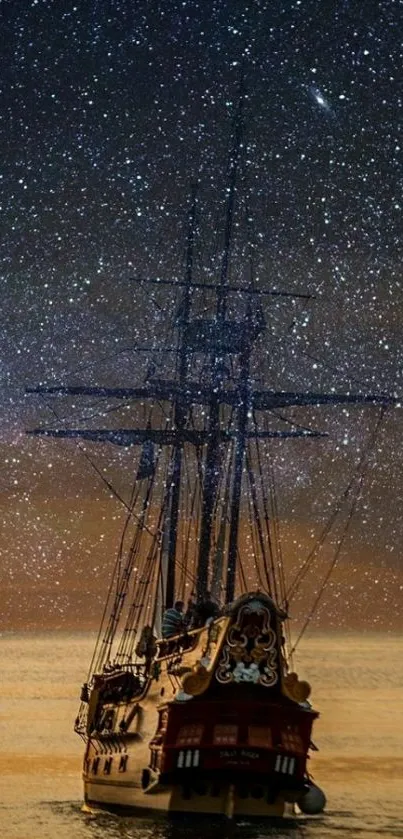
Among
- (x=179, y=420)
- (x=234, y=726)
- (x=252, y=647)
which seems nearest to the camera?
(x=252, y=647)

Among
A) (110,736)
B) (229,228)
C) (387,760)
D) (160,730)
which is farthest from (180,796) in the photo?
(387,760)

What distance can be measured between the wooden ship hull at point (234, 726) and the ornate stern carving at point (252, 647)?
0.07 feet

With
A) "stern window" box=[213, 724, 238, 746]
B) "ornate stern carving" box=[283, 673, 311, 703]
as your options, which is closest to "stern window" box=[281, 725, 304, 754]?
"ornate stern carving" box=[283, 673, 311, 703]

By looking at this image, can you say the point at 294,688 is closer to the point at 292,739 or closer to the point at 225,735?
the point at 292,739

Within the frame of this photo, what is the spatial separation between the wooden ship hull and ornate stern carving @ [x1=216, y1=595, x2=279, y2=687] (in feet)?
0.07

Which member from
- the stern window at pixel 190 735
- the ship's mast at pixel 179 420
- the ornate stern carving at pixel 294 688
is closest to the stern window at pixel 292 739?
the ornate stern carving at pixel 294 688

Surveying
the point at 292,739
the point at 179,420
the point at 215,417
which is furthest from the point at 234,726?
the point at 179,420

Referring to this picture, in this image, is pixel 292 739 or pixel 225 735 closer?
pixel 225 735

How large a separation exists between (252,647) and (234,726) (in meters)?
1.90

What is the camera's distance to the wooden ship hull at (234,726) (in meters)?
31.2

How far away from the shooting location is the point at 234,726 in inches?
1246

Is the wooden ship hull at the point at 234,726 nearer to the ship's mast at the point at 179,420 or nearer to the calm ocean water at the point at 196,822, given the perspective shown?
the calm ocean water at the point at 196,822

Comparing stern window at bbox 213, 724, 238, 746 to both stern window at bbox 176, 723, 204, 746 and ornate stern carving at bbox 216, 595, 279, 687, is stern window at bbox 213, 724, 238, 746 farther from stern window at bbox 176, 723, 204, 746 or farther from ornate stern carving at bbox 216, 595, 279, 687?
ornate stern carving at bbox 216, 595, 279, 687

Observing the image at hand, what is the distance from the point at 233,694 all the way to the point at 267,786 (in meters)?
2.52
